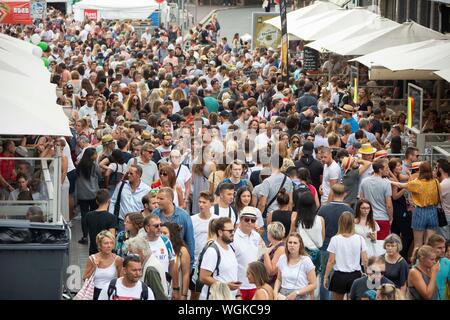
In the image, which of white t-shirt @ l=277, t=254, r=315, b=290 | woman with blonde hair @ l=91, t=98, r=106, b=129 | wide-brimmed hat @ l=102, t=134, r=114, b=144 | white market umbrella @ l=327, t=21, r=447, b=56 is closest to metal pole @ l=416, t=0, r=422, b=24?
white market umbrella @ l=327, t=21, r=447, b=56

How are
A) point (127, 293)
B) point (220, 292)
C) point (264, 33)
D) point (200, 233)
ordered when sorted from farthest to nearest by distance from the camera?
point (264, 33), point (200, 233), point (220, 292), point (127, 293)

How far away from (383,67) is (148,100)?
15.5ft

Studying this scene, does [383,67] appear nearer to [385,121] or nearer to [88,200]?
[385,121]

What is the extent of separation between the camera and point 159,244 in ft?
40.6

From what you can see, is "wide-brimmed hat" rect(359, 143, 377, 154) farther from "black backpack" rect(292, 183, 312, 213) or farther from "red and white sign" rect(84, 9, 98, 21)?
"red and white sign" rect(84, 9, 98, 21)

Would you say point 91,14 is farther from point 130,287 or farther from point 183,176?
point 130,287

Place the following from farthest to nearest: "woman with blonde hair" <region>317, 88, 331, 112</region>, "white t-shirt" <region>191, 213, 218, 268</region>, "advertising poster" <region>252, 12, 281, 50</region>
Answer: "advertising poster" <region>252, 12, 281, 50</region>
"woman with blonde hair" <region>317, 88, 331, 112</region>
"white t-shirt" <region>191, 213, 218, 268</region>

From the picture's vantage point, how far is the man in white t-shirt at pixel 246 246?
12.3m

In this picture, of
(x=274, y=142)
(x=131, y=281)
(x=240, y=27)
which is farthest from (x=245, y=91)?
(x=240, y=27)

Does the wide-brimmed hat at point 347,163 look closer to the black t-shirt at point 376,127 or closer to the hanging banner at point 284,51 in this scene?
the black t-shirt at point 376,127

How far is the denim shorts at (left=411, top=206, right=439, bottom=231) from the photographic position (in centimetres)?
1546

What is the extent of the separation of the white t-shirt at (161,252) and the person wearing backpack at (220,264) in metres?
0.39

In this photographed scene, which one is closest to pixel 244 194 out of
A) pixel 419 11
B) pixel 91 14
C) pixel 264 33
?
pixel 419 11

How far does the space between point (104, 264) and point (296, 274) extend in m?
1.84
